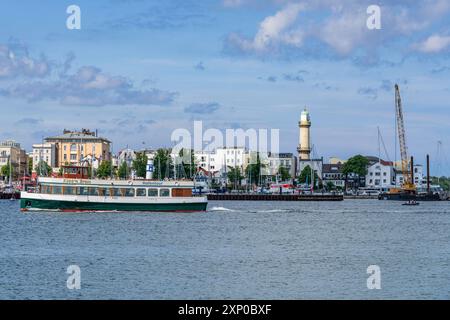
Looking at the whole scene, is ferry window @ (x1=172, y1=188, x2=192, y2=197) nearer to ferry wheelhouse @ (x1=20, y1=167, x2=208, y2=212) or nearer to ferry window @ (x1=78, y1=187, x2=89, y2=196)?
ferry wheelhouse @ (x1=20, y1=167, x2=208, y2=212)

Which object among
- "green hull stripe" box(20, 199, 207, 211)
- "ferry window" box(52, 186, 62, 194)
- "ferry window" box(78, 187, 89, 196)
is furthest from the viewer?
"ferry window" box(78, 187, 89, 196)

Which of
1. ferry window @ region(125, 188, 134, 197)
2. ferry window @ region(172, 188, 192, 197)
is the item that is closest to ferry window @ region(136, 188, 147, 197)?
ferry window @ region(125, 188, 134, 197)

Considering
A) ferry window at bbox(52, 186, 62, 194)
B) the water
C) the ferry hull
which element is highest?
ferry window at bbox(52, 186, 62, 194)

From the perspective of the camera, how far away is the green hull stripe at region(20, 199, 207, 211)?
316 feet

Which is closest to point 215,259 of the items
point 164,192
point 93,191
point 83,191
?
point 83,191

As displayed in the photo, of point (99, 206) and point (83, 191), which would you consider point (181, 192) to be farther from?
point (83, 191)

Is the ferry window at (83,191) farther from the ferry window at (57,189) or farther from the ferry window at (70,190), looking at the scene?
the ferry window at (57,189)

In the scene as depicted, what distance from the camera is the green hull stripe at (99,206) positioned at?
316ft

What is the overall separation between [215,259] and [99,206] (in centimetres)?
4427

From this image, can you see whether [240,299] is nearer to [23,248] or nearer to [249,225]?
[23,248]

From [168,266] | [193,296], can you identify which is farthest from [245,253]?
[193,296]

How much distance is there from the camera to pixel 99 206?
9825 cm

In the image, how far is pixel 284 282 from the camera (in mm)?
45781

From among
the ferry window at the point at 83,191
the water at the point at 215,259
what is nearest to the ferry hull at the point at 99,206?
the ferry window at the point at 83,191
